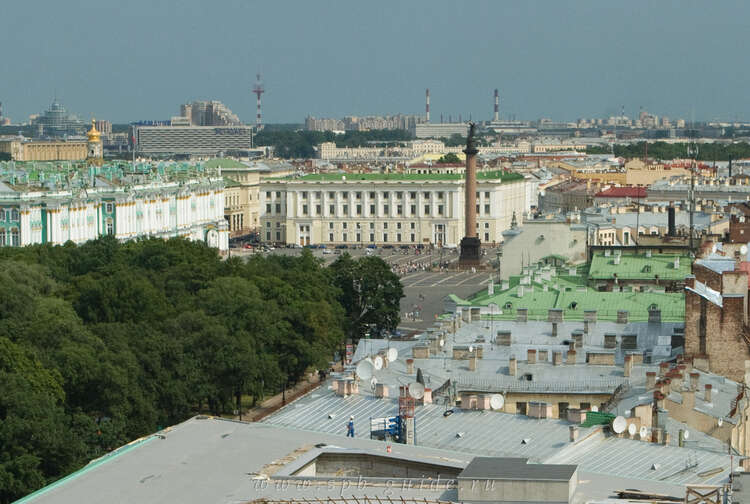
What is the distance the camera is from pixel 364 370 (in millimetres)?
36094

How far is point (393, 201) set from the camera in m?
148

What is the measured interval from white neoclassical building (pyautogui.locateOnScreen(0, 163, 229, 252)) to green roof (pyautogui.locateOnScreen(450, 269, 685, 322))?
52263 mm

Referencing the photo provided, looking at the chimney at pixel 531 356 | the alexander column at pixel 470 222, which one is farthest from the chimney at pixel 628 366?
the alexander column at pixel 470 222

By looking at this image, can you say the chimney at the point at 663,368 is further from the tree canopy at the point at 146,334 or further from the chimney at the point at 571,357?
the tree canopy at the point at 146,334

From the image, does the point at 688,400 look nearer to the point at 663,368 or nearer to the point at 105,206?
the point at 663,368

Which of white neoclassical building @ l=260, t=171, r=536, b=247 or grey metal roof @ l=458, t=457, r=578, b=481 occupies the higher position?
grey metal roof @ l=458, t=457, r=578, b=481

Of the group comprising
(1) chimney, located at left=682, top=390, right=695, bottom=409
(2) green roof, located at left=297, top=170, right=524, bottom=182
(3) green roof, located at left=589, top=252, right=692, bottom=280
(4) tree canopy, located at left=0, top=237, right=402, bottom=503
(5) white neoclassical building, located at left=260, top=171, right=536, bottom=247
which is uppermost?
(1) chimney, located at left=682, top=390, right=695, bottom=409

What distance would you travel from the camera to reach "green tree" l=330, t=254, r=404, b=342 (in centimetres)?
7125

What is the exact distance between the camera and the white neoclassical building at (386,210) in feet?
480

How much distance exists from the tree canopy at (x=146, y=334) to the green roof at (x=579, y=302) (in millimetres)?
7886

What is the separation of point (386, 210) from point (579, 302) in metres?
99.8

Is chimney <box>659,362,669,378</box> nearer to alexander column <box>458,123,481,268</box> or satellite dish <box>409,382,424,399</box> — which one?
satellite dish <box>409,382,424,399</box>

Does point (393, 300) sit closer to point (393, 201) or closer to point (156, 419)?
point (156, 419)

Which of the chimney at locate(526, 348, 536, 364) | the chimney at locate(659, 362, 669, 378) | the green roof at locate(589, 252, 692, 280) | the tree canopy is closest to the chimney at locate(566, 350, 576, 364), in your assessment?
the chimney at locate(526, 348, 536, 364)
